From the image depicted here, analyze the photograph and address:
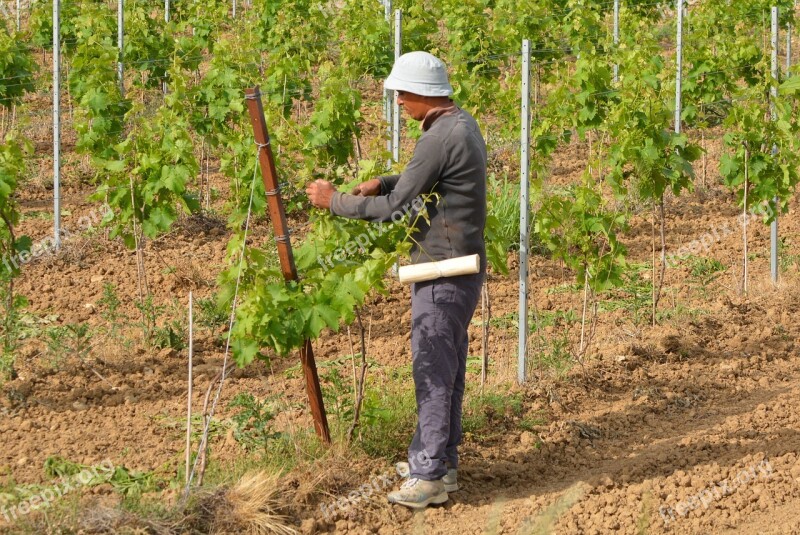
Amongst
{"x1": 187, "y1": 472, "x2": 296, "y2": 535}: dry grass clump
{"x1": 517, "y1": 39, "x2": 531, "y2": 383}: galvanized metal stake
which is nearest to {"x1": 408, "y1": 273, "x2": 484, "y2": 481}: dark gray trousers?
{"x1": 187, "y1": 472, "x2": 296, "y2": 535}: dry grass clump

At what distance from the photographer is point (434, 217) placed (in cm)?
454

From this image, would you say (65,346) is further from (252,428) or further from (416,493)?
(416,493)

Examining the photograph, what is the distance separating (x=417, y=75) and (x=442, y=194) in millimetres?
489

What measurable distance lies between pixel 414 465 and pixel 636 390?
2.16 m

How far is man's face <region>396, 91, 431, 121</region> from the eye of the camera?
451cm

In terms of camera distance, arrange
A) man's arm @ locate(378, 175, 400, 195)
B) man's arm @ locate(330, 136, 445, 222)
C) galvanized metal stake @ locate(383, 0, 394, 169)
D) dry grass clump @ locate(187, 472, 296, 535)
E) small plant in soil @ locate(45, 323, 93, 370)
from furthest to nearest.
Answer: galvanized metal stake @ locate(383, 0, 394, 169) < small plant in soil @ locate(45, 323, 93, 370) < man's arm @ locate(378, 175, 400, 195) < man's arm @ locate(330, 136, 445, 222) < dry grass clump @ locate(187, 472, 296, 535)

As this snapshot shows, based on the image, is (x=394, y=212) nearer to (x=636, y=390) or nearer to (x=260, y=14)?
(x=636, y=390)

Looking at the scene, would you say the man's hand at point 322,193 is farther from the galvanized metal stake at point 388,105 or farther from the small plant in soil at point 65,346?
the galvanized metal stake at point 388,105

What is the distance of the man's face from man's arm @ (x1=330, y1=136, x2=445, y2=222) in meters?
0.17

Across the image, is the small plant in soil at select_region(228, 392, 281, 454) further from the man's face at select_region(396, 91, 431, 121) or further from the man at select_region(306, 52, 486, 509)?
the man's face at select_region(396, 91, 431, 121)

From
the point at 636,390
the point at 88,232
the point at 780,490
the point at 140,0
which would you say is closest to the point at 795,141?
the point at 636,390

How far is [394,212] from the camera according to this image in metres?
4.43

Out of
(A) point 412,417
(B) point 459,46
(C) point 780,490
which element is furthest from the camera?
(B) point 459,46

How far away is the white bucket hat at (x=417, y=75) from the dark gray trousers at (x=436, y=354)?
0.77m
